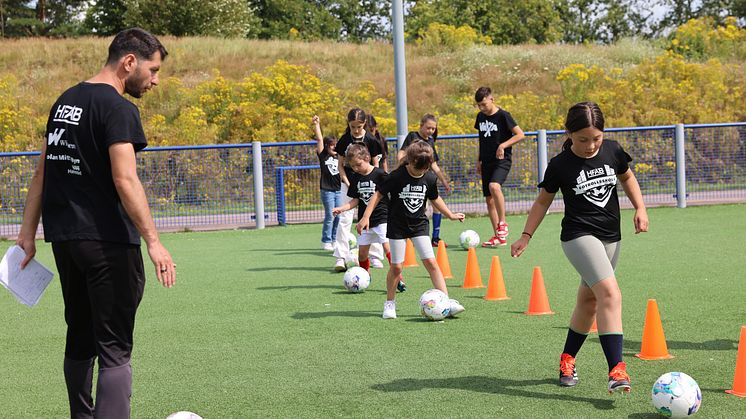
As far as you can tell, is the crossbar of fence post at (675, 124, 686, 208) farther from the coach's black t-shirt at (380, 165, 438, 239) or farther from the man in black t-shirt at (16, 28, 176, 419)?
the man in black t-shirt at (16, 28, 176, 419)

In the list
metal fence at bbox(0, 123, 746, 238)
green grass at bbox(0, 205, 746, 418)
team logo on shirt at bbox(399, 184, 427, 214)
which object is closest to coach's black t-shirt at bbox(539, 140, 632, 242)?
green grass at bbox(0, 205, 746, 418)

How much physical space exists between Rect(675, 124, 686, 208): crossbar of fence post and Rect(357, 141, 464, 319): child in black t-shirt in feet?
42.0

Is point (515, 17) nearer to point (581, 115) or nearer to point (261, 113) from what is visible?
point (261, 113)

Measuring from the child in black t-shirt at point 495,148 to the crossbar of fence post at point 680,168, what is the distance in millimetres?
7882

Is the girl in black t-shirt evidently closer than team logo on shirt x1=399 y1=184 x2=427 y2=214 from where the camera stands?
Yes

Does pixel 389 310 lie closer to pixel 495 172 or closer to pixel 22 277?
pixel 22 277

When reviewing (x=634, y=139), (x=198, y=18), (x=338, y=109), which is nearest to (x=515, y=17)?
(x=198, y=18)

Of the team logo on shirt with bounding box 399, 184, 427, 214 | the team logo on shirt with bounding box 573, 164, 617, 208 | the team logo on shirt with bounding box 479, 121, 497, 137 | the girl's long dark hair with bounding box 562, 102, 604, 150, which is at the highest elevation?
the team logo on shirt with bounding box 479, 121, 497, 137

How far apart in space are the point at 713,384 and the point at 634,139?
15.8 m

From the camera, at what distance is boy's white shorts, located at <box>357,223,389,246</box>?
10.3 metres

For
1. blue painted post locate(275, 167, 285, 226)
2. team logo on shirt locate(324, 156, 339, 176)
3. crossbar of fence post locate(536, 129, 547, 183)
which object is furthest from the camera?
crossbar of fence post locate(536, 129, 547, 183)

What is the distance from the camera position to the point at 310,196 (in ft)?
65.1

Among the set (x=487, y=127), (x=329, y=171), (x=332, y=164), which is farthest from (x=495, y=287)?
(x=329, y=171)

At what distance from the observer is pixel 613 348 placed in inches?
219
